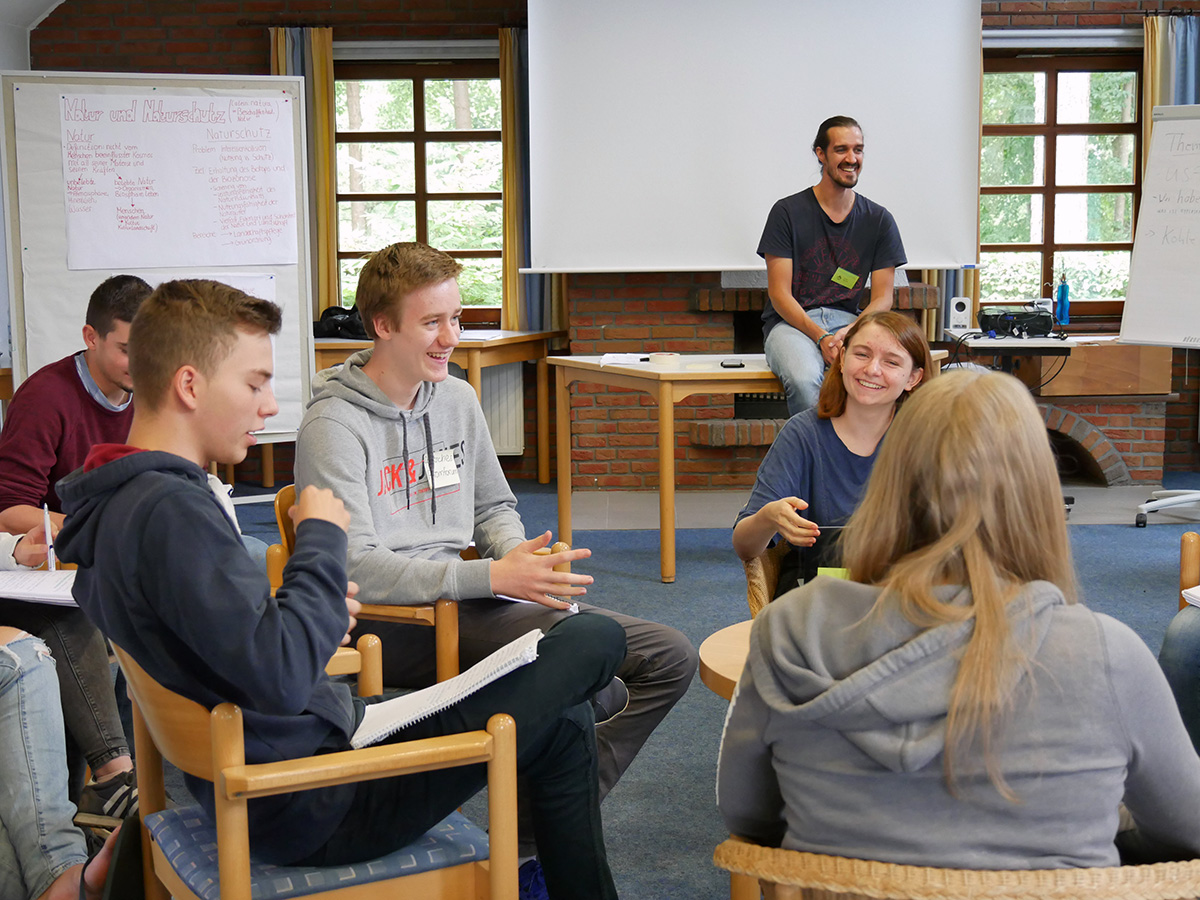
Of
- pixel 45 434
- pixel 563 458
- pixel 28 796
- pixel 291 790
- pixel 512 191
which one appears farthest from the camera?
pixel 512 191

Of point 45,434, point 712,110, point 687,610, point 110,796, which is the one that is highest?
point 712,110

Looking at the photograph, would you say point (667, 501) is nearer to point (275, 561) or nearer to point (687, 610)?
point (687, 610)

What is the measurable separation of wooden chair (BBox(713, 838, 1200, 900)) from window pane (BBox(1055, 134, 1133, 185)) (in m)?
5.82

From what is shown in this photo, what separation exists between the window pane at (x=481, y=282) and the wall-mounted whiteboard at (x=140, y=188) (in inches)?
70.3

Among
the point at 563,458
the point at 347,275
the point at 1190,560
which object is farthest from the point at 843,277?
the point at 347,275

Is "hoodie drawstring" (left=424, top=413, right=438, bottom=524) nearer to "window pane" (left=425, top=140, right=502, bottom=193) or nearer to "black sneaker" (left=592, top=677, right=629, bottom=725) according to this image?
"black sneaker" (left=592, top=677, right=629, bottom=725)

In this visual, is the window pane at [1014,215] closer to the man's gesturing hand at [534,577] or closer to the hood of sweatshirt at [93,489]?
the man's gesturing hand at [534,577]

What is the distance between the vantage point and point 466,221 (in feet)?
20.3

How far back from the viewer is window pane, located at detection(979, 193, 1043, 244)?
239 inches

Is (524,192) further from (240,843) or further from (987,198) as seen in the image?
(240,843)

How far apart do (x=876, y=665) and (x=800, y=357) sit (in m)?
3.00

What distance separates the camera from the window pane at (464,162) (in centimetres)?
611

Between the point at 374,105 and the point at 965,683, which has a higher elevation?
the point at 374,105

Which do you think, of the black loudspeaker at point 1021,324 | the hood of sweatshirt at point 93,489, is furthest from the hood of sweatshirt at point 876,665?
the black loudspeaker at point 1021,324
